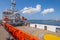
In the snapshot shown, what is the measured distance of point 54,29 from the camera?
29078 mm

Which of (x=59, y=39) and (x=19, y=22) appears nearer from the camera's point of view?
(x=59, y=39)

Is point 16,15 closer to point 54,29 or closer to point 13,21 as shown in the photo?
point 13,21

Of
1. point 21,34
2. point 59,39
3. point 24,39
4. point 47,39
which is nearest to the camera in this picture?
point 59,39

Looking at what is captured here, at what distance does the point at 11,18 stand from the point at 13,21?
2007 mm

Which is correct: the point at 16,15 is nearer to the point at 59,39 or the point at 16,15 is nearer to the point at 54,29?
the point at 54,29

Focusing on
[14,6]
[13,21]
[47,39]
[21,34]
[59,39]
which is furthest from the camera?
[14,6]

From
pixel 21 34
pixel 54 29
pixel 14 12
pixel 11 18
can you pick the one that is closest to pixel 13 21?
pixel 11 18

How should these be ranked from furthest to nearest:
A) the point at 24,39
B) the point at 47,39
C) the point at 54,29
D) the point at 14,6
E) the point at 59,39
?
1. the point at 14,6
2. the point at 54,29
3. the point at 24,39
4. the point at 47,39
5. the point at 59,39

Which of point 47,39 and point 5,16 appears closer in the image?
point 47,39

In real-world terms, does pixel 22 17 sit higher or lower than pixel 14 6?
lower

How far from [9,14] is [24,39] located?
41.9 metres

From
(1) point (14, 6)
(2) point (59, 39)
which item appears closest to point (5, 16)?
(1) point (14, 6)

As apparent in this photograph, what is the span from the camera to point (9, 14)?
5162cm

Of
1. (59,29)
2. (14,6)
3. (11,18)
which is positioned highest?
(14,6)
